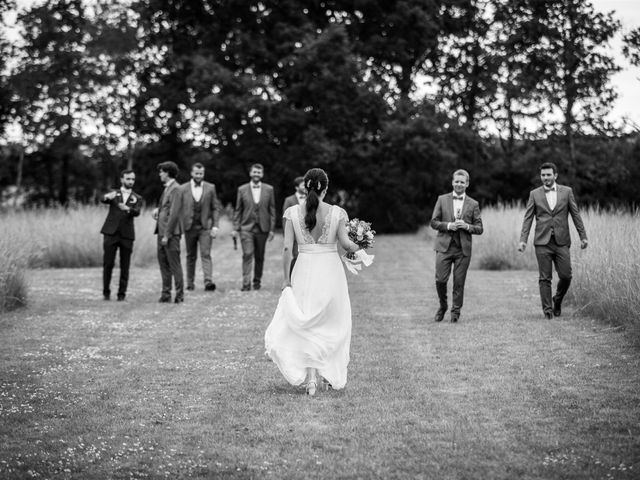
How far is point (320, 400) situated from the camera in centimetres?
770

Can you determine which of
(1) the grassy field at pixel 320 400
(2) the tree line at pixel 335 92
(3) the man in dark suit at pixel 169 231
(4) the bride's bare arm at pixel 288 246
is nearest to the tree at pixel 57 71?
(2) the tree line at pixel 335 92

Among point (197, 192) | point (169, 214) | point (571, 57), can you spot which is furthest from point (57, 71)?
point (169, 214)

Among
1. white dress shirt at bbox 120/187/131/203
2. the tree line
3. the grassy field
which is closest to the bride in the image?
the grassy field

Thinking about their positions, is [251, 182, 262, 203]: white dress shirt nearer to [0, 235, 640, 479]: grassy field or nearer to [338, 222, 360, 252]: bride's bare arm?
[0, 235, 640, 479]: grassy field

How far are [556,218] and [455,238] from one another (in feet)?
4.79

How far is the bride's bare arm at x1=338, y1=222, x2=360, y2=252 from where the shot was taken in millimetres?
8195

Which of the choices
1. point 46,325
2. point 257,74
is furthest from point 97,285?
point 257,74

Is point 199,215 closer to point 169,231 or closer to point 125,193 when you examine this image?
point 169,231

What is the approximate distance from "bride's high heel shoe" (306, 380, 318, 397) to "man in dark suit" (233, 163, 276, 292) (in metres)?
9.22

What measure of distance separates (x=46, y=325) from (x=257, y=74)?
3164cm

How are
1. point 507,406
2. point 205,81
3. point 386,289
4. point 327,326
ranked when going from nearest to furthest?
point 507,406, point 327,326, point 386,289, point 205,81

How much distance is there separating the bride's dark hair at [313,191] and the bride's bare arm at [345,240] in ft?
0.95

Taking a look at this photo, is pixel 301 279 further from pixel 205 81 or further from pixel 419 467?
pixel 205 81

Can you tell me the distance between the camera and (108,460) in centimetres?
586
